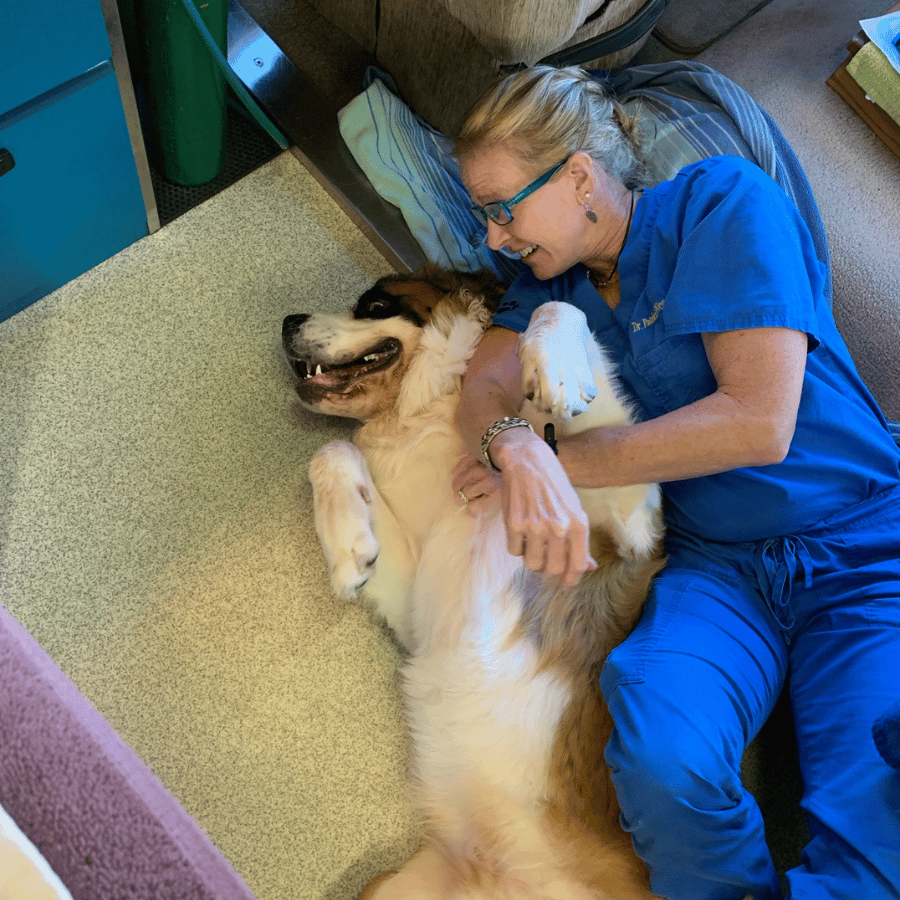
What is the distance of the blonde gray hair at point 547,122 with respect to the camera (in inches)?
60.0

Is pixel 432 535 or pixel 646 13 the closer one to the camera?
pixel 432 535

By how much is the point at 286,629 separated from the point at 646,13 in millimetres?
1704

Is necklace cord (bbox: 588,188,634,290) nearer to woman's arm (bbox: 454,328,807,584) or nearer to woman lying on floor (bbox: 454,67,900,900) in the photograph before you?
woman lying on floor (bbox: 454,67,900,900)

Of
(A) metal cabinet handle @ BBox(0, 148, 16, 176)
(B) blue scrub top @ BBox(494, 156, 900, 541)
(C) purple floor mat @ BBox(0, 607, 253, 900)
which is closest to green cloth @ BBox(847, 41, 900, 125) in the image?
(B) blue scrub top @ BBox(494, 156, 900, 541)

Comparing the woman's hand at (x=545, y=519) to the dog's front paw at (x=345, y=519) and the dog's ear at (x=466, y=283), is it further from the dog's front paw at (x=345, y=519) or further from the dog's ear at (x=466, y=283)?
the dog's ear at (x=466, y=283)

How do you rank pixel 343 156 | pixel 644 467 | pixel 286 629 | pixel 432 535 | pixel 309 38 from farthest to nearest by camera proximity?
pixel 309 38 < pixel 343 156 < pixel 286 629 < pixel 432 535 < pixel 644 467

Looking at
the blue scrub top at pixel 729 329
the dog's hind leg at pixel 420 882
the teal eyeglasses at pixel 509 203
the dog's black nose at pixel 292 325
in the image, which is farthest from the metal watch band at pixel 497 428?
the dog's hind leg at pixel 420 882

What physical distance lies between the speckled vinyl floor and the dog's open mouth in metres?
0.22

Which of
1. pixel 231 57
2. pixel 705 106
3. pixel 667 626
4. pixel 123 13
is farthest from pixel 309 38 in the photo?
pixel 667 626

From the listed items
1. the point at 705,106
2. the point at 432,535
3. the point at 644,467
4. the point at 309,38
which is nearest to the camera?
the point at 644,467

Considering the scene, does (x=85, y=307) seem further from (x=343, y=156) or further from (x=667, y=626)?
(x=667, y=626)

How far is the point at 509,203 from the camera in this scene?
1.55 metres

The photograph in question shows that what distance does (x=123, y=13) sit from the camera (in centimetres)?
193

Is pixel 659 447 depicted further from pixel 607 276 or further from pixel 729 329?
pixel 607 276
